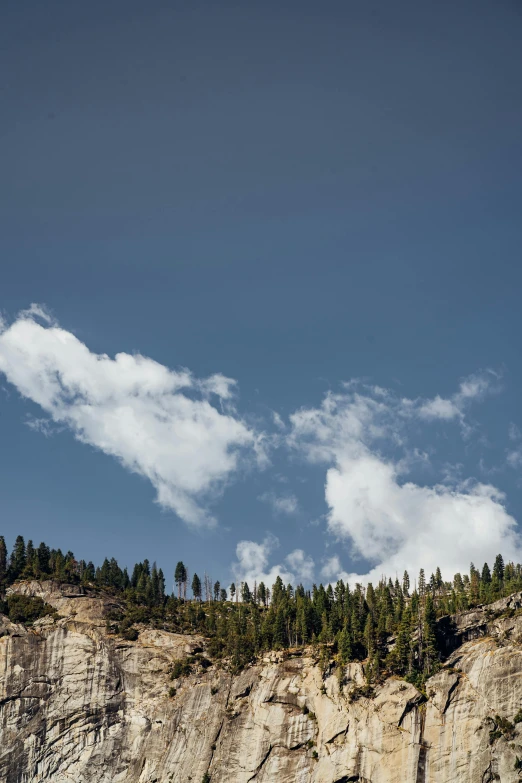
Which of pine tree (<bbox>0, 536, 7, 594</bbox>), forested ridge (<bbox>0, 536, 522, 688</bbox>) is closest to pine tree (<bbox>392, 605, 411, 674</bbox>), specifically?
forested ridge (<bbox>0, 536, 522, 688</bbox>)

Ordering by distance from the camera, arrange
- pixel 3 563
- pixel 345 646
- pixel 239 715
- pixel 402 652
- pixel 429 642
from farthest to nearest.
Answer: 1. pixel 3 563
2. pixel 239 715
3. pixel 345 646
4. pixel 429 642
5. pixel 402 652

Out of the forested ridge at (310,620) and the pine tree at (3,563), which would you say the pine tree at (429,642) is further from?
the pine tree at (3,563)

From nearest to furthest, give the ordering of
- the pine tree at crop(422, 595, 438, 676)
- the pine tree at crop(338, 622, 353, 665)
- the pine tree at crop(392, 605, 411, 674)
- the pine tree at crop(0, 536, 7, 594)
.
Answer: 1. the pine tree at crop(422, 595, 438, 676)
2. the pine tree at crop(392, 605, 411, 674)
3. the pine tree at crop(338, 622, 353, 665)
4. the pine tree at crop(0, 536, 7, 594)

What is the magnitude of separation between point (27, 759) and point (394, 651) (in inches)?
2896

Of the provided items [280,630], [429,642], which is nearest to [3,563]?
[280,630]

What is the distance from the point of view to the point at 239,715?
149875 millimetres

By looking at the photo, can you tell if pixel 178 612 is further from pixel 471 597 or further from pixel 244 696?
pixel 471 597

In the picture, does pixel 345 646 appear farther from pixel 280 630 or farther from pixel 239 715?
pixel 239 715

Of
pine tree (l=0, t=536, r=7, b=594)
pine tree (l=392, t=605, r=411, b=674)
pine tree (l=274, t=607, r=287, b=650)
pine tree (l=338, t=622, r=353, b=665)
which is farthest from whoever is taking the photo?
pine tree (l=0, t=536, r=7, b=594)

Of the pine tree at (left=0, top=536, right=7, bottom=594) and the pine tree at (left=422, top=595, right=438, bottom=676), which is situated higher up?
the pine tree at (left=0, top=536, right=7, bottom=594)

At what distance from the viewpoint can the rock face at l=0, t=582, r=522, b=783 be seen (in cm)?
13062

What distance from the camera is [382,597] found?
174 meters

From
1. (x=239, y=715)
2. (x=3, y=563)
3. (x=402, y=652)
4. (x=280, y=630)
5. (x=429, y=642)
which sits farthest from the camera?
(x=3, y=563)

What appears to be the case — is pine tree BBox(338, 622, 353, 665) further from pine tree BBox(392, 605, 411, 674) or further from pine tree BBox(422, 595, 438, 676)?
pine tree BBox(422, 595, 438, 676)
